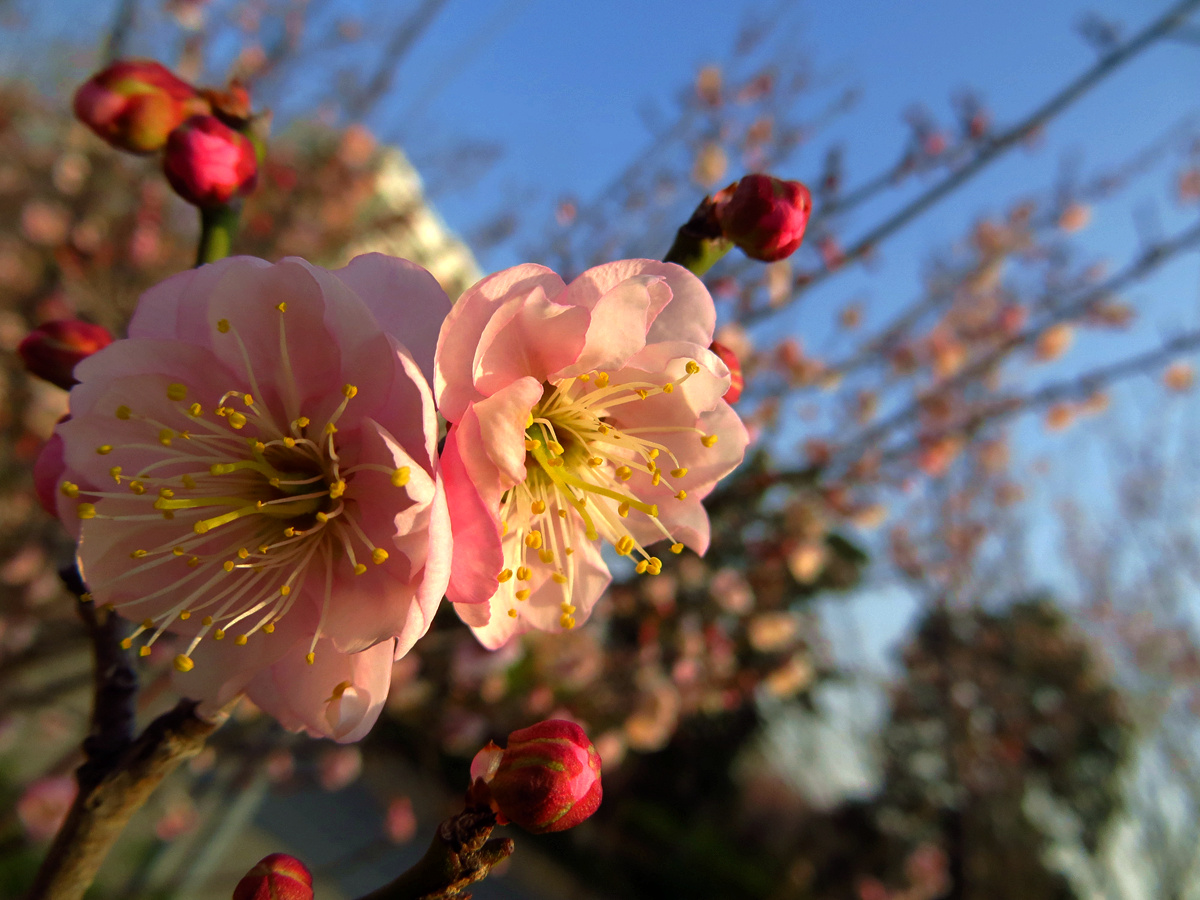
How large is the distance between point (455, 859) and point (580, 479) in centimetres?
38

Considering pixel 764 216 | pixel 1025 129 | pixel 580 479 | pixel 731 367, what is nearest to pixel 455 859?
pixel 580 479

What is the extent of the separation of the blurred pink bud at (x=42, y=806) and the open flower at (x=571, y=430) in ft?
8.51

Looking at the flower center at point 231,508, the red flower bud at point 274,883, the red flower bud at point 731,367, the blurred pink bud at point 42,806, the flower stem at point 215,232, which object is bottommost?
the blurred pink bud at point 42,806

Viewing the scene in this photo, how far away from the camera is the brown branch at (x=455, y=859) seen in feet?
1.81

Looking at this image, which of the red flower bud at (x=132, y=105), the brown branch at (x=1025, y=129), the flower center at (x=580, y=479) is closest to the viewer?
the flower center at (x=580, y=479)

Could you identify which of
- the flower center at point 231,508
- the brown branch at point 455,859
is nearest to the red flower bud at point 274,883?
the brown branch at point 455,859

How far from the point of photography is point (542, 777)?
55 cm

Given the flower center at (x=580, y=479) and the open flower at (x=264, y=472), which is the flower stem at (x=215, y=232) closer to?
the open flower at (x=264, y=472)

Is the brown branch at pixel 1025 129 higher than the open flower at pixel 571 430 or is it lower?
lower

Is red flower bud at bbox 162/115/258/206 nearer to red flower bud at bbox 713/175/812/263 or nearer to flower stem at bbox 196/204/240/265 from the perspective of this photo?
flower stem at bbox 196/204/240/265

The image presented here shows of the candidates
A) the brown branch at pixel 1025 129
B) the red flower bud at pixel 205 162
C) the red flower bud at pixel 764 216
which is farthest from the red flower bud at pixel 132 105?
the brown branch at pixel 1025 129

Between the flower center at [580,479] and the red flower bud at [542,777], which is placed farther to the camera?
the flower center at [580,479]

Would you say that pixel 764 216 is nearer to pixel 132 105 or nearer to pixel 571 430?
pixel 571 430

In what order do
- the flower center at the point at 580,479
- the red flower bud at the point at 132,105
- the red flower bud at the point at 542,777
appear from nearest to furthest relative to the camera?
the red flower bud at the point at 542,777 < the flower center at the point at 580,479 < the red flower bud at the point at 132,105
